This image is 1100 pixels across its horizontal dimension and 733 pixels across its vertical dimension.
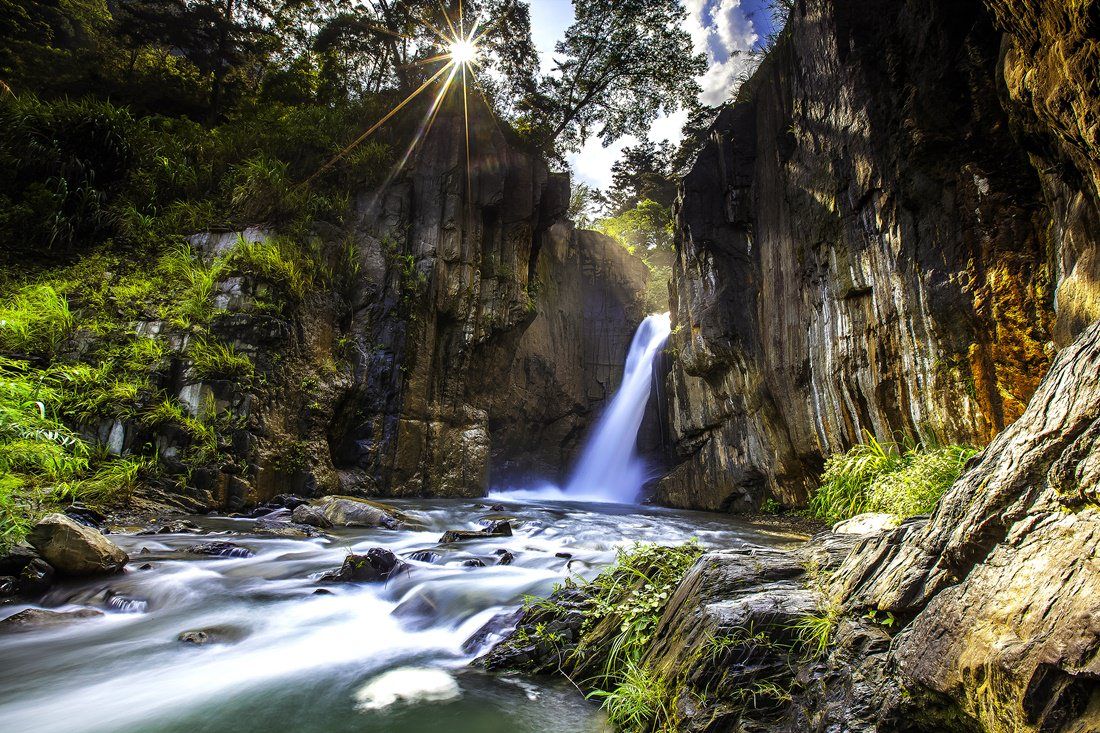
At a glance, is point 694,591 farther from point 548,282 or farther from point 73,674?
point 548,282

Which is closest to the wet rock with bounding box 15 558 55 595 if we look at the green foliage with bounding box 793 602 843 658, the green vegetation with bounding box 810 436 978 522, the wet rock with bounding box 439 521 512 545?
the wet rock with bounding box 439 521 512 545

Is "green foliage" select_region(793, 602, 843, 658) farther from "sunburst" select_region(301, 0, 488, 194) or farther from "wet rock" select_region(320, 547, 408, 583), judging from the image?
"sunburst" select_region(301, 0, 488, 194)

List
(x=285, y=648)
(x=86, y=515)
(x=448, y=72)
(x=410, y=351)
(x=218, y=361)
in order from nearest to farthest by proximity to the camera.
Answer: (x=285, y=648) < (x=86, y=515) < (x=218, y=361) < (x=410, y=351) < (x=448, y=72)

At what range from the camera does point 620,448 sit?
56.3ft

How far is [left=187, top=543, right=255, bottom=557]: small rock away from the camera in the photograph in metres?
5.28

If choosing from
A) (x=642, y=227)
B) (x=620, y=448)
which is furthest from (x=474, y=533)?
(x=642, y=227)

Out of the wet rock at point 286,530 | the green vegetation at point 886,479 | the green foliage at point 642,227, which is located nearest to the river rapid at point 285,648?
the wet rock at point 286,530

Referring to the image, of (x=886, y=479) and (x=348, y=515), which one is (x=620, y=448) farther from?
(x=348, y=515)

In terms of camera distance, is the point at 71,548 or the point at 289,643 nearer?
the point at 289,643

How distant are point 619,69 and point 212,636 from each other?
56.3 ft

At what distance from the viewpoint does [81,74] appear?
12516mm

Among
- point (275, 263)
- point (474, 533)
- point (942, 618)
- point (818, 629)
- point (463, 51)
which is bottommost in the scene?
point (474, 533)

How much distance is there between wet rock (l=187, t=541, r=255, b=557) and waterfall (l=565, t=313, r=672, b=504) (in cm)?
1175

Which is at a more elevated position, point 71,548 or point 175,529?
point 71,548
